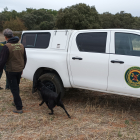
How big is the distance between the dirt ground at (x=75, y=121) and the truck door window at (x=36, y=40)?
5.09ft

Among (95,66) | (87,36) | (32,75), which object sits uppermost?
(87,36)

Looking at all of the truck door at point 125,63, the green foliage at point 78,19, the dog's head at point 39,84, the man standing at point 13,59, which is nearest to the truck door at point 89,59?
the truck door at point 125,63

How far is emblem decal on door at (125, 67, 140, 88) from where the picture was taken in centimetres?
369

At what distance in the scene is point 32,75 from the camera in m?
5.04

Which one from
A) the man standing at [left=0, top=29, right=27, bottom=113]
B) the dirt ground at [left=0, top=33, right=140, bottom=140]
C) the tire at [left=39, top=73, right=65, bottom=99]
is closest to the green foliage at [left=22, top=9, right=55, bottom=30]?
Answer: the tire at [left=39, top=73, right=65, bottom=99]

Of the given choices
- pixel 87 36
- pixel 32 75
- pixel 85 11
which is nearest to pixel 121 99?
pixel 87 36

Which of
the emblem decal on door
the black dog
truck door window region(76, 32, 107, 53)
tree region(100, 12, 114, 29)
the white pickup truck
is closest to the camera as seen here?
the emblem decal on door

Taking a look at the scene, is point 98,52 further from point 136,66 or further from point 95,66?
point 136,66

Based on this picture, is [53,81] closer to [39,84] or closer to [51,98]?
[39,84]

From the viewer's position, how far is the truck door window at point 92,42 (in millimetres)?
4188

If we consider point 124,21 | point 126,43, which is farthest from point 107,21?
point 126,43

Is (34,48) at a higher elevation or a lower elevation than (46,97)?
higher

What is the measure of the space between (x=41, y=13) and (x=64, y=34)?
201 feet

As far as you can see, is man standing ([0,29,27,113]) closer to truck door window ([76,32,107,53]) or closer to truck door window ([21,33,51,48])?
truck door window ([21,33,51,48])
